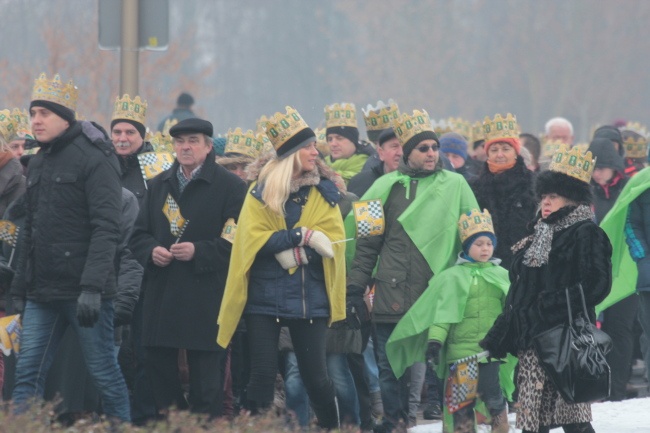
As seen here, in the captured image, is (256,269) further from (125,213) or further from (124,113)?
(124,113)

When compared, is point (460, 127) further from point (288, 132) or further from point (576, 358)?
point (576, 358)

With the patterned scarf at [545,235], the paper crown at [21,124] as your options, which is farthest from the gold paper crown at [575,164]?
the paper crown at [21,124]

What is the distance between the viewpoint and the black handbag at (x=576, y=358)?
809cm

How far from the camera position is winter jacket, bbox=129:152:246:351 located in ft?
28.9

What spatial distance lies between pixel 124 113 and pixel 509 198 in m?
2.64

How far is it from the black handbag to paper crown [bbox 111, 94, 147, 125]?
3478mm

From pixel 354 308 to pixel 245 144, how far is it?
223 cm

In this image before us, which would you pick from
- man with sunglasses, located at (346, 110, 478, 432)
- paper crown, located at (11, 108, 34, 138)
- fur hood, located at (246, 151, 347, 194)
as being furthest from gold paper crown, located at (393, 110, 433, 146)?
paper crown, located at (11, 108, 34, 138)

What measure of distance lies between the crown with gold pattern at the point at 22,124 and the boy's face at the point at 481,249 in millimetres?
3648

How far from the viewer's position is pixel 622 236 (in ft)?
35.0

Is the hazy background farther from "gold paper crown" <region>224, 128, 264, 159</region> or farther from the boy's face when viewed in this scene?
the boy's face

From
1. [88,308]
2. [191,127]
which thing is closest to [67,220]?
[88,308]

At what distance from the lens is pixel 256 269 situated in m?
8.67

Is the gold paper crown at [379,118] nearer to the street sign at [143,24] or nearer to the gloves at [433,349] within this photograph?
the street sign at [143,24]
